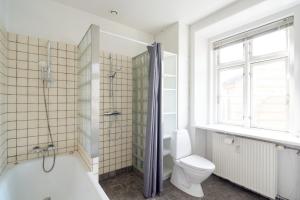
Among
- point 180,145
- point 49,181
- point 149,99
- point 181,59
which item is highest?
point 181,59

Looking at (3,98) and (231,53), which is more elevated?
(231,53)

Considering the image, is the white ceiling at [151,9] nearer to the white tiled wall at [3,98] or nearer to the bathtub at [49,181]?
the white tiled wall at [3,98]

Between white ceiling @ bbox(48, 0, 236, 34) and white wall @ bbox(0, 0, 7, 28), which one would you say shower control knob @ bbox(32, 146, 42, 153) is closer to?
white wall @ bbox(0, 0, 7, 28)

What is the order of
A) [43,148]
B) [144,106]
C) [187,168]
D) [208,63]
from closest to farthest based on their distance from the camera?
[43,148] < [187,168] < [144,106] < [208,63]

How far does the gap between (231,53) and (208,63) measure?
0.40 meters

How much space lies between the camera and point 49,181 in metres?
1.78

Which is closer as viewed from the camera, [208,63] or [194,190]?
[194,190]

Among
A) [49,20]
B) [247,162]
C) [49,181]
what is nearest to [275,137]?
[247,162]

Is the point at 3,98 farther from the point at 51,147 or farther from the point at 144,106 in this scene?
the point at 144,106

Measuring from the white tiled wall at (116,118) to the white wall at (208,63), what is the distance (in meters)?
1.13

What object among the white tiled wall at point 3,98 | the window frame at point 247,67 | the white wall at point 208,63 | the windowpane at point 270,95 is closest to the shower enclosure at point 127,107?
the white wall at point 208,63

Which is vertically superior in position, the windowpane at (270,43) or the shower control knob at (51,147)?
the windowpane at (270,43)

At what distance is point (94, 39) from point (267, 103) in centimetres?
245

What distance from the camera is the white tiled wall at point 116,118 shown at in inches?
91.9
